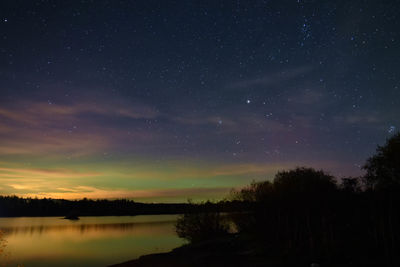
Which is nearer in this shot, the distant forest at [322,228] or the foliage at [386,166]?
the distant forest at [322,228]

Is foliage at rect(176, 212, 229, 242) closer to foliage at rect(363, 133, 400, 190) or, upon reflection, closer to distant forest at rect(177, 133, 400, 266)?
distant forest at rect(177, 133, 400, 266)

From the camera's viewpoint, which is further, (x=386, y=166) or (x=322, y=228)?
(x=386, y=166)

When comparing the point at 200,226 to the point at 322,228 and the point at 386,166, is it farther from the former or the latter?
the point at 386,166

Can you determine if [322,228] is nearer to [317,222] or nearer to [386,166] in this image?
[317,222]

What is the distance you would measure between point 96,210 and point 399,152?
188m

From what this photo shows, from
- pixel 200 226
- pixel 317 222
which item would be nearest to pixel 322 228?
pixel 317 222

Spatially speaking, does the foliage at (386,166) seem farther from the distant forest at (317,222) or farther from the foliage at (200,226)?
the foliage at (200,226)

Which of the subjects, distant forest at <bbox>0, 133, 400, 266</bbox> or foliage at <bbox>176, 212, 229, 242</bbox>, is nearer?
distant forest at <bbox>0, 133, 400, 266</bbox>

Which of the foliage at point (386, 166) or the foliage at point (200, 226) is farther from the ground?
the foliage at point (386, 166)

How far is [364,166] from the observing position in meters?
36.7

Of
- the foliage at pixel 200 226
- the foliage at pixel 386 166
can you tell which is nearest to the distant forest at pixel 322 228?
the foliage at pixel 200 226

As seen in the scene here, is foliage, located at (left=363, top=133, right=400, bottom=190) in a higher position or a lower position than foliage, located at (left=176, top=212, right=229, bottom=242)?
higher

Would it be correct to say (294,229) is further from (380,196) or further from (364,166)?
(364,166)

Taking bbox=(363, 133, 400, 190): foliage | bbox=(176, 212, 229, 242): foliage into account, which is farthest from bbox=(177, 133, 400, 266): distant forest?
bbox=(363, 133, 400, 190): foliage
